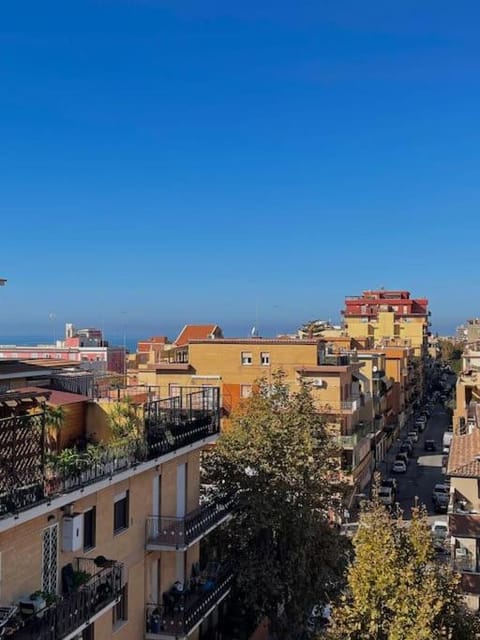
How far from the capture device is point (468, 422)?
1457 inches

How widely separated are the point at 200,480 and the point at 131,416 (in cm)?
688

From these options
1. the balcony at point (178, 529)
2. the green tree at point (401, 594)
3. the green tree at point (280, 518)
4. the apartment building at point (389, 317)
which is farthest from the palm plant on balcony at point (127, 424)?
the apartment building at point (389, 317)

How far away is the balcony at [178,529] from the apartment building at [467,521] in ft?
26.7

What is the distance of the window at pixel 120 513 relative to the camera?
18.0 metres

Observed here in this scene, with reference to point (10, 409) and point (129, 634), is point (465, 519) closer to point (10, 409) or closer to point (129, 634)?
point (129, 634)

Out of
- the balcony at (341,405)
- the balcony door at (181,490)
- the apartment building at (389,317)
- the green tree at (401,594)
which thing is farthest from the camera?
the apartment building at (389,317)

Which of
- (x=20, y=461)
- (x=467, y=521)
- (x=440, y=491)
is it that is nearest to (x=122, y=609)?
(x=20, y=461)

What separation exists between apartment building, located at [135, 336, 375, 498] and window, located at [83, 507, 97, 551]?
1040 inches

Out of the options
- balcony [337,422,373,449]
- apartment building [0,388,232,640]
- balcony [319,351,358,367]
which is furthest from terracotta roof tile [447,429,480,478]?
balcony [319,351,358,367]

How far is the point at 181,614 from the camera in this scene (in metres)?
19.4

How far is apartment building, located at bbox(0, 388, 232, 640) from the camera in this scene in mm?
13789

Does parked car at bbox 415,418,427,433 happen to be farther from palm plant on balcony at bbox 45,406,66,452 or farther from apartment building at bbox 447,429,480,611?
palm plant on balcony at bbox 45,406,66,452

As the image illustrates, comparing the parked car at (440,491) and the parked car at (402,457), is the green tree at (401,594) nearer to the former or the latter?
the parked car at (440,491)

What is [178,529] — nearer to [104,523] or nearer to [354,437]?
[104,523]
